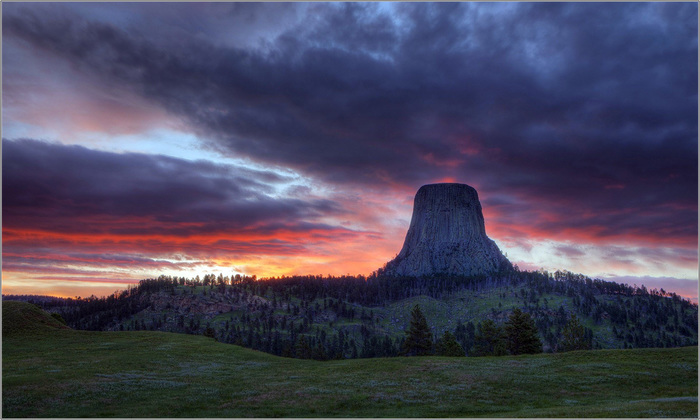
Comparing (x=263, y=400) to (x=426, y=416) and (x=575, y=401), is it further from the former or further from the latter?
(x=575, y=401)

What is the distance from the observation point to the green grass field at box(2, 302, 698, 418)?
112 ft

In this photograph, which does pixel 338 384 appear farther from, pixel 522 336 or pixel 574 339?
pixel 574 339

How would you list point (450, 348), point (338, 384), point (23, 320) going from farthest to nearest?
point (450, 348), point (23, 320), point (338, 384)

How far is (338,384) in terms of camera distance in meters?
42.7

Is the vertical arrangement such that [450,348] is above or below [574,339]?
below

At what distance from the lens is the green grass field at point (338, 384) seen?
112ft

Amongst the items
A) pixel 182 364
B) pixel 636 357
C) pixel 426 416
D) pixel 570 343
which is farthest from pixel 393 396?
pixel 570 343

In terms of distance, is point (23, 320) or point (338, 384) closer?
point (338, 384)

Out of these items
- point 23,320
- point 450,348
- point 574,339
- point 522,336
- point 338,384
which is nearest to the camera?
point 338,384

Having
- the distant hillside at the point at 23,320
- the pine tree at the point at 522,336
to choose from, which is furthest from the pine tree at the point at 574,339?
the distant hillside at the point at 23,320

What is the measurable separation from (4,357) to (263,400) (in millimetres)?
40775

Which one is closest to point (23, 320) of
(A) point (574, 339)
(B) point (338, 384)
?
(B) point (338, 384)

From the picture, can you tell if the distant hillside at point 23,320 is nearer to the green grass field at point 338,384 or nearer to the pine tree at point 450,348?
the green grass field at point 338,384

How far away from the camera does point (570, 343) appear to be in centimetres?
10438
